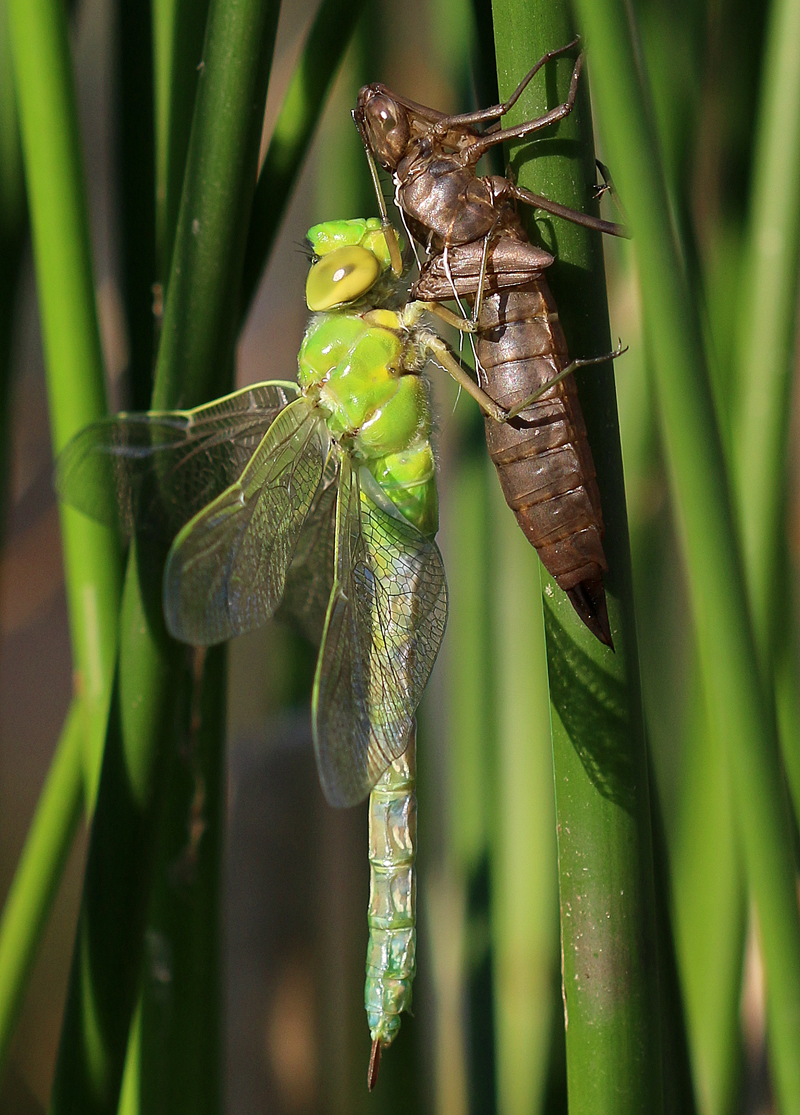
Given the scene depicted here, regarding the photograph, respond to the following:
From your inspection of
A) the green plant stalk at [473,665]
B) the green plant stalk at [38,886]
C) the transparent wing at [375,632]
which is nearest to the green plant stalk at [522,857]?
the green plant stalk at [473,665]

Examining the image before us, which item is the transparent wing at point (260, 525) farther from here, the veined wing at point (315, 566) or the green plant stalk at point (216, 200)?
the green plant stalk at point (216, 200)

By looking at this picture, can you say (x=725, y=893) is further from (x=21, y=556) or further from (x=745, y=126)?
(x=21, y=556)

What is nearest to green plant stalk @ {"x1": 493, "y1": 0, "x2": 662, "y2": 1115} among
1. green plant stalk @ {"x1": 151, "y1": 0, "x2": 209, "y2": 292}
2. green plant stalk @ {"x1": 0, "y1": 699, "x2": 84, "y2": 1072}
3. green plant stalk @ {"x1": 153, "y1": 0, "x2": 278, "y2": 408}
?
green plant stalk @ {"x1": 153, "y1": 0, "x2": 278, "y2": 408}

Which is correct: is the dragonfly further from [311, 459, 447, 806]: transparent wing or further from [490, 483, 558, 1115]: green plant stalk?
[490, 483, 558, 1115]: green plant stalk

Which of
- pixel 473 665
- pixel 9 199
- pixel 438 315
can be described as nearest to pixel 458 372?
pixel 438 315

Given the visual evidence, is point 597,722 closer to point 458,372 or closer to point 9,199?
point 458,372
